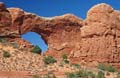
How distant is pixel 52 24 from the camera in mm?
65562

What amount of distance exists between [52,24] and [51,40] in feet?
9.40

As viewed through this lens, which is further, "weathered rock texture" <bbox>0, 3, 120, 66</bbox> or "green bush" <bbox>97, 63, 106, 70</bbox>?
"weathered rock texture" <bbox>0, 3, 120, 66</bbox>

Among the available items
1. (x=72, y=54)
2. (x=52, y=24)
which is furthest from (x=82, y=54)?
(x=52, y=24)

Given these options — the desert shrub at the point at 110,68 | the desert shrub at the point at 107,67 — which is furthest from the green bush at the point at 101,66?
the desert shrub at the point at 110,68

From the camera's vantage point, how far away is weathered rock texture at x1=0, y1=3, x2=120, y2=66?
187 feet

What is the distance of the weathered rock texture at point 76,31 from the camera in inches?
2242

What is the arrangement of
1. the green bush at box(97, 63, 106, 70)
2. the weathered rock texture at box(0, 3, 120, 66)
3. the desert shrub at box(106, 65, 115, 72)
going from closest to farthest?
the desert shrub at box(106, 65, 115, 72) < the green bush at box(97, 63, 106, 70) < the weathered rock texture at box(0, 3, 120, 66)

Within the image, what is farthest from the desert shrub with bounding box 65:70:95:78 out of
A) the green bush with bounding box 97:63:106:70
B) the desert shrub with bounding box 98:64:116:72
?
the green bush with bounding box 97:63:106:70

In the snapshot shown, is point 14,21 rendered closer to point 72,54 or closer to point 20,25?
point 20,25

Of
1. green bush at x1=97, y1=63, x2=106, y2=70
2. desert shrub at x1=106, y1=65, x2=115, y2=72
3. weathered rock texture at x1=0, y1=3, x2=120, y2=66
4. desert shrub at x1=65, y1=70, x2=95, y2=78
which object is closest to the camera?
desert shrub at x1=65, y1=70, x2=95, y2=78

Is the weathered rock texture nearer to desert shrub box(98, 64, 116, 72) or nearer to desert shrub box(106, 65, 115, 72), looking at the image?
desert shrub box(98, 64, 116, 72)

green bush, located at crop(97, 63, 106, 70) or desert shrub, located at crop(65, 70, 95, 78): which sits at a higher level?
green bush, located at crop(97, 63, 106, 70)

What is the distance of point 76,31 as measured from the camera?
221 feet

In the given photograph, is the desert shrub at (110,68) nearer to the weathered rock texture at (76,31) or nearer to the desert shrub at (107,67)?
the desert shrub at (107,67)
